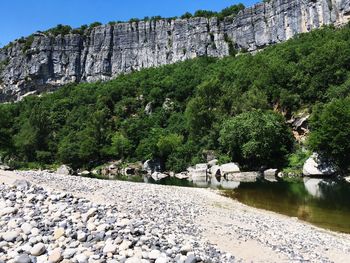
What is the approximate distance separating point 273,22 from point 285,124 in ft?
185

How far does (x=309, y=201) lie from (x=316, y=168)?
20957 millimetres

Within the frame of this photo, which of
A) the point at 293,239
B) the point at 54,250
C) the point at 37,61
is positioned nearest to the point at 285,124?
the point at 293,239

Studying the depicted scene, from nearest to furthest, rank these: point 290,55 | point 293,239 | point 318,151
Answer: point 293,239
point 318,151
point 290,55

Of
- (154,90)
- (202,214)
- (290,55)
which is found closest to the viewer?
(202,214)

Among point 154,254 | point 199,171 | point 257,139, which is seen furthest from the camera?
point 199,171

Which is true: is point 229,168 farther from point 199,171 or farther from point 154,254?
point 154,254

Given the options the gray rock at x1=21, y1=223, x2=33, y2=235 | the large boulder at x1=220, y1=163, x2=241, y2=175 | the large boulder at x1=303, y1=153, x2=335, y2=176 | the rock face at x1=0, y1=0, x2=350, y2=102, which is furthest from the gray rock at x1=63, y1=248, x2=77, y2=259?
the rock face at x1=0, y1=0, x2=350, y2=102

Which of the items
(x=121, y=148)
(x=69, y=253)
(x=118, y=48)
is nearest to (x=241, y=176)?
(x=121, y=148)

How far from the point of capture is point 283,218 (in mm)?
21094

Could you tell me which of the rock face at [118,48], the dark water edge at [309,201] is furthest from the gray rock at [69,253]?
the rock face at [118,48]

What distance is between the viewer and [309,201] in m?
27.2

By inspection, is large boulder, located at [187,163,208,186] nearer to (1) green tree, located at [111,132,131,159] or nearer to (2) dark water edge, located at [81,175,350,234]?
(2) dark water edge, located at [81,175,350,234]

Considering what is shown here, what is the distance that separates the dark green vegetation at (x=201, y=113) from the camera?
56.2 m

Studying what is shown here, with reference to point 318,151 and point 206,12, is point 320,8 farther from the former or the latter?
point 318,151
